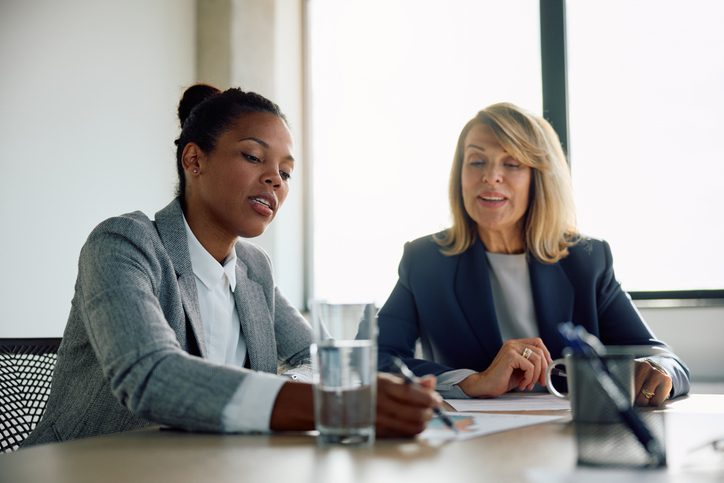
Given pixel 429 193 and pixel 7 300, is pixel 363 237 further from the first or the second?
pixel 7 300

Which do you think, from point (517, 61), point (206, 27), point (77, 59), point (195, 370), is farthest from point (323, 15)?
point (195, 370)

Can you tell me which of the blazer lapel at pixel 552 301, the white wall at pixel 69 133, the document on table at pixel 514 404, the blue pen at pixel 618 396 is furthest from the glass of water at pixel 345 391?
the white wall at pixel 69 133

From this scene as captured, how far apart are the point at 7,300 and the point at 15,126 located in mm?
634

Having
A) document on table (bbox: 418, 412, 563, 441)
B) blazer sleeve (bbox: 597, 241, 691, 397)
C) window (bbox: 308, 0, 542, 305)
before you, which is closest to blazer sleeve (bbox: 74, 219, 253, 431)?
document on table (bbox: 418, 412, 563, 441)

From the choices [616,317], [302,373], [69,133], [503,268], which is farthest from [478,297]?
[69,133]

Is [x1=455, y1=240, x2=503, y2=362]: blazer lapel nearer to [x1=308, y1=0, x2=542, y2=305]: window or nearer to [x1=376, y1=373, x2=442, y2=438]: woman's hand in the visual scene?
[x1=376, y1=373, x2=442, y2=438]: woman's hand

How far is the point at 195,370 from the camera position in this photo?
0.82 meters

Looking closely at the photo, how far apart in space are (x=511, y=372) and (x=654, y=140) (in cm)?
197

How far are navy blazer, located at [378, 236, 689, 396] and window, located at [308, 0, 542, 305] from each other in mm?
1492

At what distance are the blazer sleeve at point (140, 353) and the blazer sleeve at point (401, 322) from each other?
2.36 feet

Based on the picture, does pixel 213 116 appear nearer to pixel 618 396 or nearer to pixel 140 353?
pixel 140 353

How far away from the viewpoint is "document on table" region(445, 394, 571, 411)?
1072 mm

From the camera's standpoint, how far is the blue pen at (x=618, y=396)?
23.3 inches

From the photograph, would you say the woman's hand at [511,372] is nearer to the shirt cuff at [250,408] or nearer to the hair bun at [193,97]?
the shirt cuff at [250,408]
